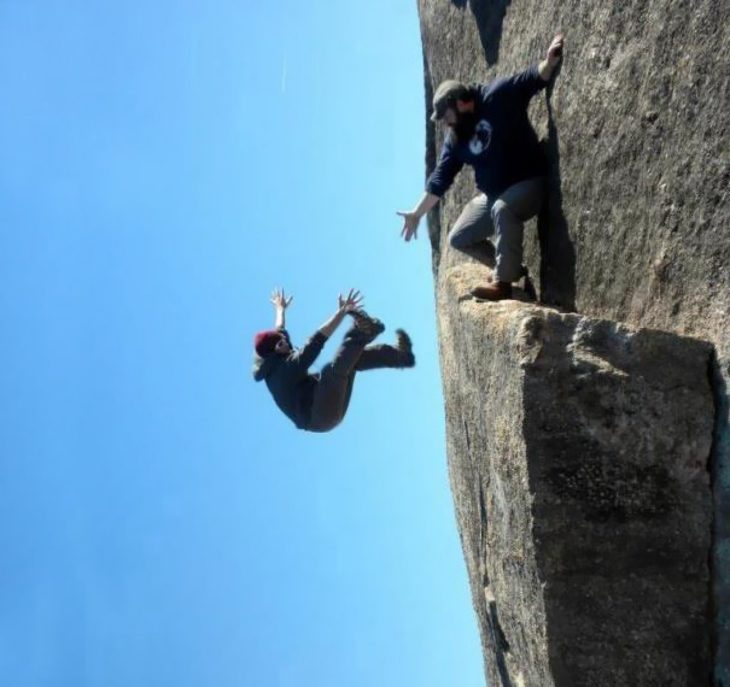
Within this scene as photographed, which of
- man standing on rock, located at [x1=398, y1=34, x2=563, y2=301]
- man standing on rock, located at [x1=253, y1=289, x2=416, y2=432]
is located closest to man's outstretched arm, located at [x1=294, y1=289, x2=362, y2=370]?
man standing on rock, located at [x1=253, y1=289, x2=416, y2=432]

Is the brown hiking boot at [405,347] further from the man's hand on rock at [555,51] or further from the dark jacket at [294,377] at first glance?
the man's hand on rock at [555,51]

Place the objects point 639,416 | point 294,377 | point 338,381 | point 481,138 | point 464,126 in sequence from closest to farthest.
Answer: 1. point 639,416
2. point 481,138
3. point 464,126
4. point 338,381
5. point 294,377

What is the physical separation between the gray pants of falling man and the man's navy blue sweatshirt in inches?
92.7

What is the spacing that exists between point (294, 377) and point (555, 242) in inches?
137

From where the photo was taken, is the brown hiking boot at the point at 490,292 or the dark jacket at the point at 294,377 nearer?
the brown hiking boot at the point at 490,292

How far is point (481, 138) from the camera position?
7.50 m

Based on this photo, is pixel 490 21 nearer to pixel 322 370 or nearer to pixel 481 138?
pixel 481 138

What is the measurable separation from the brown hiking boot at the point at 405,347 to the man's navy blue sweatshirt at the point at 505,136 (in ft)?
9.65

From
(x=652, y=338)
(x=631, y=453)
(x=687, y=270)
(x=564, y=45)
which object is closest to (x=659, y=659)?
(x=631, y=453)

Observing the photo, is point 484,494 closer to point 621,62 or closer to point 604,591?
point 604,591

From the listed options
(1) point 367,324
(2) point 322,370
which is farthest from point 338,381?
(1) point 367,324

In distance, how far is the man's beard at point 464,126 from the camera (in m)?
7.56

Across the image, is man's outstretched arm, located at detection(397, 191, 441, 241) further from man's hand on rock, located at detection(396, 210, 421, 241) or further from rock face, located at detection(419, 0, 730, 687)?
rock face, located at detection(419, 0, 730, 687)

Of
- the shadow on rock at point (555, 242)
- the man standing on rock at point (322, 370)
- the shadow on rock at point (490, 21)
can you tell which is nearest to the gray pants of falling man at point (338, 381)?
the man standing on rock at point (322, 370)
